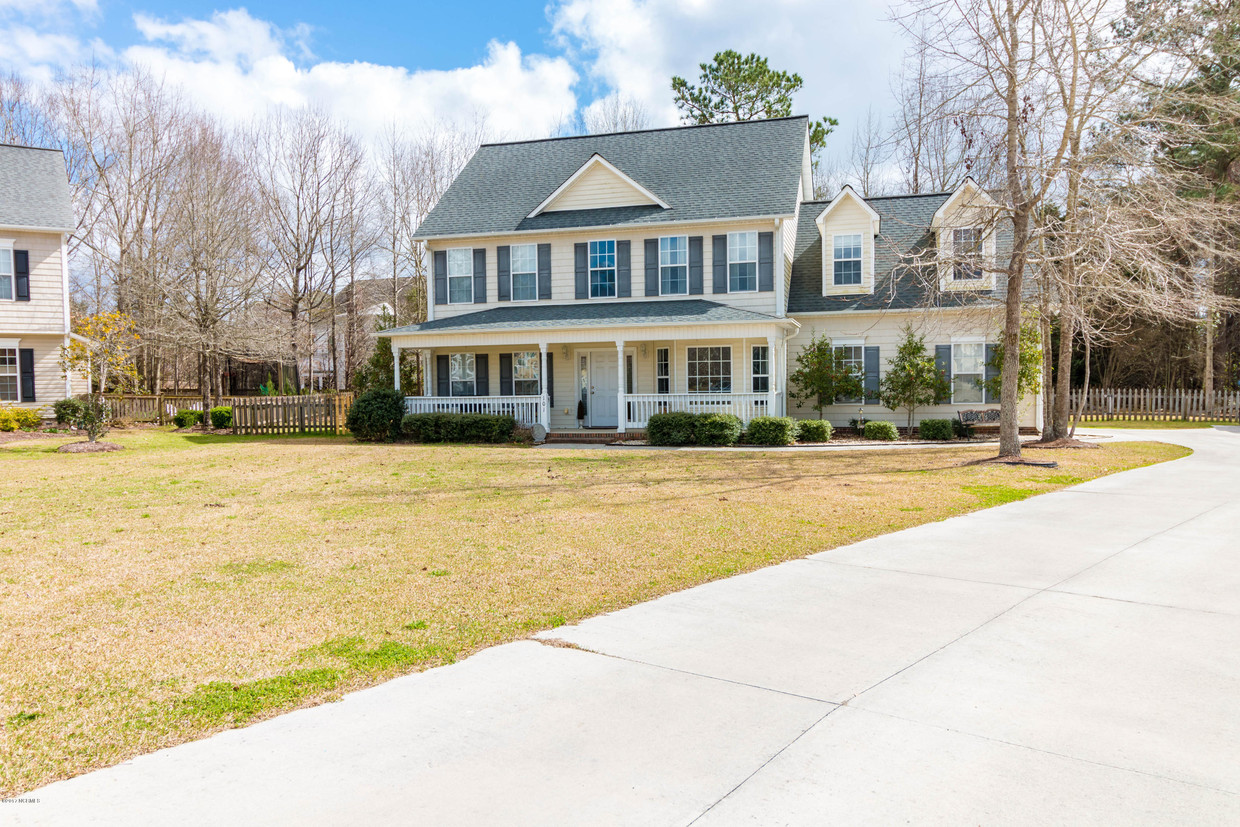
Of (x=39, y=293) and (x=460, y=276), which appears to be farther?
(x=39, y=293)

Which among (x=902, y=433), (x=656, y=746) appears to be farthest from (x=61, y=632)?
(x=902, y=433)

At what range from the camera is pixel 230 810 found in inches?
116

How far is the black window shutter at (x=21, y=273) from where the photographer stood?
24141mm

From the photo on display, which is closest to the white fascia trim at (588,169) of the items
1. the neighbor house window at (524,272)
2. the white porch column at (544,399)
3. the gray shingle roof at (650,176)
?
the gray shingle roof at (650,176)

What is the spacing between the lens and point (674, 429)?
64.1ft

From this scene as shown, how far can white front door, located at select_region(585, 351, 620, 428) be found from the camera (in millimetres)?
22922

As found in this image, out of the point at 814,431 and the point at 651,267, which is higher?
the point at 651,267

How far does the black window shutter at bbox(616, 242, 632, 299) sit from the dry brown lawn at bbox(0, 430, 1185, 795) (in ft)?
28.1

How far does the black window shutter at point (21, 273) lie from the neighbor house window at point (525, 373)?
1566 cm

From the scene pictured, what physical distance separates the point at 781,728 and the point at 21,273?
29.0 meters

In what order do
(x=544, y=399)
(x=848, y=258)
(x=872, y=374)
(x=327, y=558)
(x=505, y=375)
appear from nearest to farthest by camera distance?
(x=327, y=558)
(x=544, y=399)
(x=872, y=374)
(x=848, y=258)
(x=505, y=375)

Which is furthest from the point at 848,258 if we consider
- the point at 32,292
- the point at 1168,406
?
the point at 32,292

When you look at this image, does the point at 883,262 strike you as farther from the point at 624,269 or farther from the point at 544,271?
the point at 544,271

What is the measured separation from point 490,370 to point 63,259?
14.6 m
